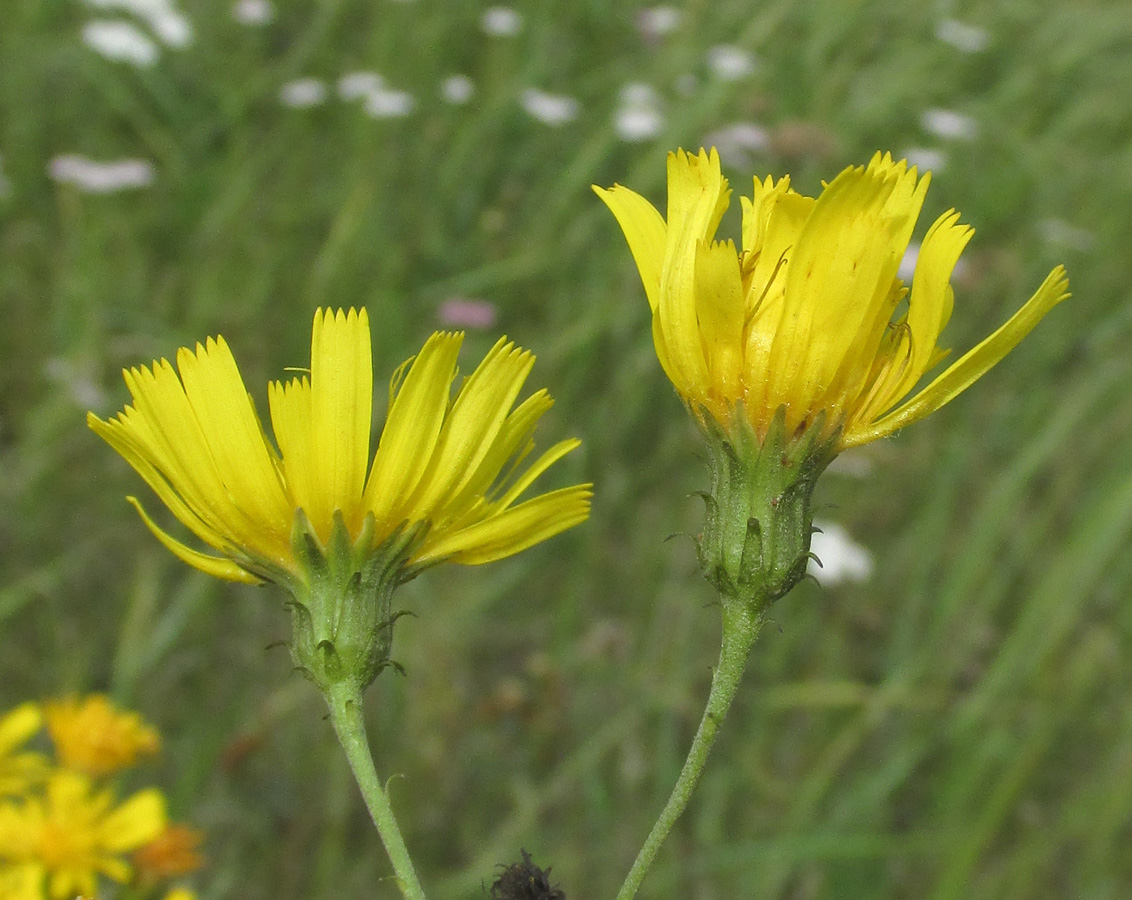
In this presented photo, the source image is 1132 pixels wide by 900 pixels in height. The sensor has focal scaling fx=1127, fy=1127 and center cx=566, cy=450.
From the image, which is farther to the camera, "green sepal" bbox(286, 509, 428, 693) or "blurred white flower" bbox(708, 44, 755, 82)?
"blurred white flower" bbox(708, 44, 755, 82)

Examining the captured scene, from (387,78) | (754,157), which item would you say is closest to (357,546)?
(754,157)

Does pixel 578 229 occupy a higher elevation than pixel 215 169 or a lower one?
lower

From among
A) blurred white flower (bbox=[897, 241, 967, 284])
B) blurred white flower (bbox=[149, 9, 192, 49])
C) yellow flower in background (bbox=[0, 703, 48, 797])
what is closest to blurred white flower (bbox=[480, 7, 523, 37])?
blurred white flower (bbox=[149, 9, 192, 49])

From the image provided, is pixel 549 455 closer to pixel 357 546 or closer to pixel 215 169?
pixel 357 546

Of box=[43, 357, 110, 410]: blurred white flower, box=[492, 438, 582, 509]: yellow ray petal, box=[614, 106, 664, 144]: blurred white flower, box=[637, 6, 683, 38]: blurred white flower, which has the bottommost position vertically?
box=[492, 438, 582, 509]: yellow ray petal

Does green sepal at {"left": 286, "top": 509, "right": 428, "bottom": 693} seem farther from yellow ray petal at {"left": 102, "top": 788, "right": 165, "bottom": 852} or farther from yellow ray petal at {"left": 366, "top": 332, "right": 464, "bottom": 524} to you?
yellow ray petal at {"left": 102, "top": 788, "right": 165, "bottom": 852}

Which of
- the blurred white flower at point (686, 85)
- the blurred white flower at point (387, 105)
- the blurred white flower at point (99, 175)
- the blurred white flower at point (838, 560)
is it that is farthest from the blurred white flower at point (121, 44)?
the blurred white flower at point (838, 560)
